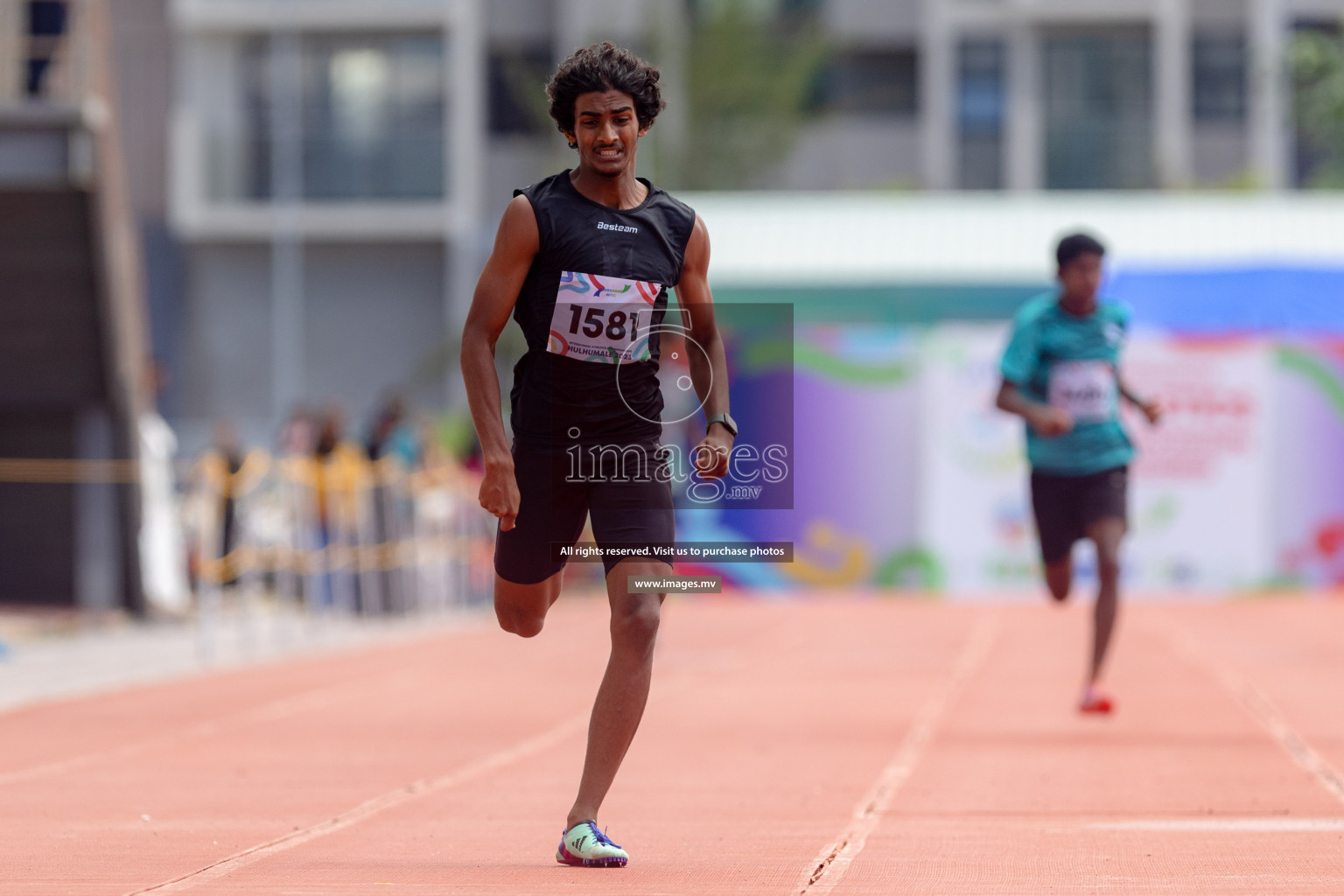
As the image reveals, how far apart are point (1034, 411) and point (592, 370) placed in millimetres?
4690

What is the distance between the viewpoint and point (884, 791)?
806 cm

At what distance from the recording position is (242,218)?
4359 centimetres

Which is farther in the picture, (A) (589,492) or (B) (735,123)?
(B) (735,123)

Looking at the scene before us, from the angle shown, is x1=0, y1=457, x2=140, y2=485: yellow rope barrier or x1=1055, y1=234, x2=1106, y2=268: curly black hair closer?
x1=1055, y1=234, x2=1106, y2=268: curly black hair

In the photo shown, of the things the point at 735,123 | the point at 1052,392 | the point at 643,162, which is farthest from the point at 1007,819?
the point at 735,123

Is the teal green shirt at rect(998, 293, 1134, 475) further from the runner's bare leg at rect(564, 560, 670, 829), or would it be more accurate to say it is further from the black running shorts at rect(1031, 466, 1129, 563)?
the runner's bare leg at rect(564, 560, 670, 829)

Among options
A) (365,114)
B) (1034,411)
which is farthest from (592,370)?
(365,114)

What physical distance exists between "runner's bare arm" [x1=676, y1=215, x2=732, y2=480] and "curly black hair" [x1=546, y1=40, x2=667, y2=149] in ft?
1.08

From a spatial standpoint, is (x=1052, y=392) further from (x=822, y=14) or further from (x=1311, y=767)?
(x=822, y=14)

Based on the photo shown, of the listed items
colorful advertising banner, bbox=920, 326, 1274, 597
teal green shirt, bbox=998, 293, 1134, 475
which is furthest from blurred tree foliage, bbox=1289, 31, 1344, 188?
teal green shirt, bbox=998, 293, 1134, 475

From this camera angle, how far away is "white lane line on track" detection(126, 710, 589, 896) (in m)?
5.88

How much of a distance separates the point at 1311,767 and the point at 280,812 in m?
3.75

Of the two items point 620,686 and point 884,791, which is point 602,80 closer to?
point 620,686

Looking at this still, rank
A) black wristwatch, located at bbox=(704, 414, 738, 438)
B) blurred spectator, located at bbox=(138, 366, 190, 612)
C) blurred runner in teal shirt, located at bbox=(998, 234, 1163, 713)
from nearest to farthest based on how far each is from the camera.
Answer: black wristwatch, located at bbox=(704, 414, 738, 438) < blurred runner in teal shirt, located at bbox=(998, 234, 1163, 713) < blurred spectator, located at bbox=(138, 366, 190, 612)
